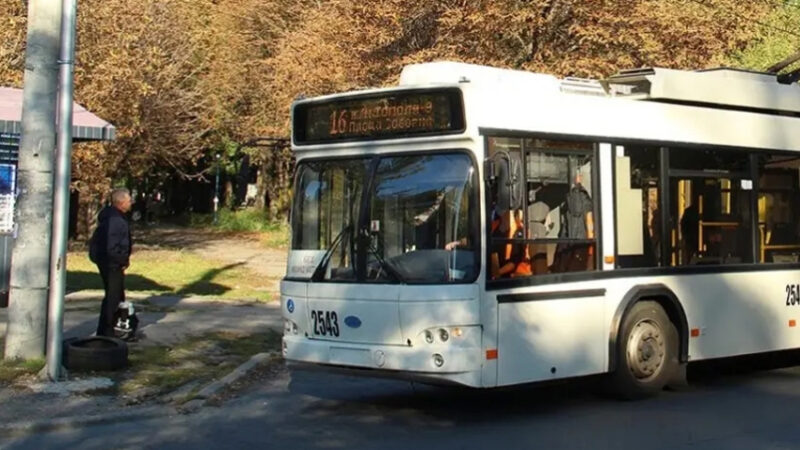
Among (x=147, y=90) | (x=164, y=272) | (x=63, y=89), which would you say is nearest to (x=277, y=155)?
(x=147, y=90)

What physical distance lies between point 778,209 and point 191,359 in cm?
710

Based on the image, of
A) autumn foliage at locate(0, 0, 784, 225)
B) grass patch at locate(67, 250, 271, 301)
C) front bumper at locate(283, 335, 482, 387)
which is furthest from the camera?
grass patch at locate(67, 250, 271, 301)

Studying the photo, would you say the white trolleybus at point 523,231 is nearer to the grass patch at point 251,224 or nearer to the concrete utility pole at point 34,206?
the concrete utility pole at point 34,206

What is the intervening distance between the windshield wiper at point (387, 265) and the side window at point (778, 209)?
484 centimetres

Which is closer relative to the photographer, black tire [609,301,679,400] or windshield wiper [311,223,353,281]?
windshield wiper [311,223,353,281]

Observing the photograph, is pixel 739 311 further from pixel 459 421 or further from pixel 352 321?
pixel 352 321

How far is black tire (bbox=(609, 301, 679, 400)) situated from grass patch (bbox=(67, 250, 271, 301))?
11.6 m

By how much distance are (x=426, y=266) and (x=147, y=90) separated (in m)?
22.2

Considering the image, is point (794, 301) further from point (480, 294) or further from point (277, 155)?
point (277, 155)

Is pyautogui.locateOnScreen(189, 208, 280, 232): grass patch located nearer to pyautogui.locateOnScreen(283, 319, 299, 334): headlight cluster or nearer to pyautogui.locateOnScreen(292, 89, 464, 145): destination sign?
pyautogui.locateOnScreen(292, 89, 464, 145): destination sign

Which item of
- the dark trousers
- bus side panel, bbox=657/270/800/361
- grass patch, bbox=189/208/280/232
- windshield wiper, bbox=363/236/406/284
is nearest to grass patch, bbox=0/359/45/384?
the dark trousers

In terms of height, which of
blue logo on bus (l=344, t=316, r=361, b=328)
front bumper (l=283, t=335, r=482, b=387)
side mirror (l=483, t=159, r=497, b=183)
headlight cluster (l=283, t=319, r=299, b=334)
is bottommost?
front bumper (l=283, t=335, r=482, b=387)

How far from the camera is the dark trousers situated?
41.3 ft

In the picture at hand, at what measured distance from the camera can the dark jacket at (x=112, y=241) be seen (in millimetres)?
12523
